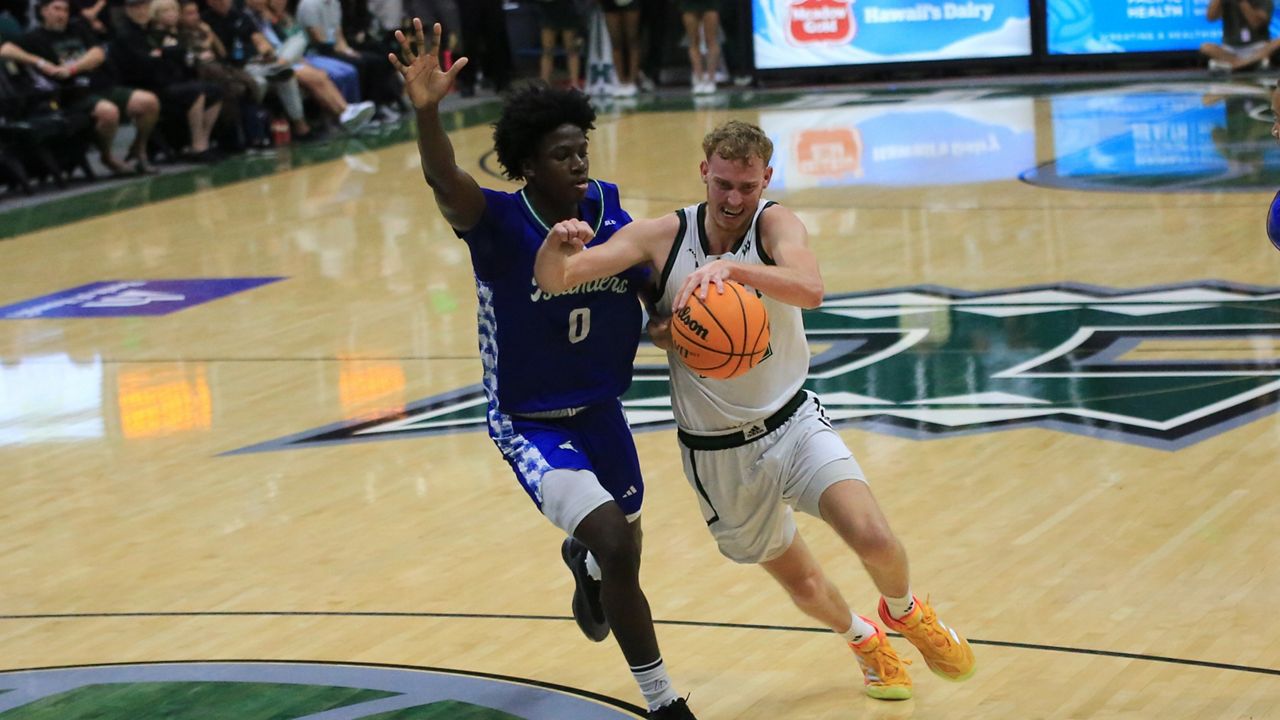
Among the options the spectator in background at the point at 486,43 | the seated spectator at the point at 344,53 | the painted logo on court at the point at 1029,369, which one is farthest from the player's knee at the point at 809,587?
the spectator in background at the point at 486,43

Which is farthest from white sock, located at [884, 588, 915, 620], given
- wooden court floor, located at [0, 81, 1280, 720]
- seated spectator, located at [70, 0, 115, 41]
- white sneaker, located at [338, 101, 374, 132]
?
white sneaker, located at [338, 101, 374, 132]

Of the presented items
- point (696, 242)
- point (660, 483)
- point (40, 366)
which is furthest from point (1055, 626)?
point (40, 366)

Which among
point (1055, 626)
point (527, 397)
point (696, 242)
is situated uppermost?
point (696, 242)

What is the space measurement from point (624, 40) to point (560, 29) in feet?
3.07

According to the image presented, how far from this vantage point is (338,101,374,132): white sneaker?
19.3 meters

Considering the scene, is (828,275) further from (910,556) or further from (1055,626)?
(1055,626)

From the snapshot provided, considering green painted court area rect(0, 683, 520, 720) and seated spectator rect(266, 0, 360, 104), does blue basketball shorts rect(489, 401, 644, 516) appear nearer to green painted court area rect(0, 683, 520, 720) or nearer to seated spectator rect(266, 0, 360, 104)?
green painted court area rect(0, 683, 520, 720)

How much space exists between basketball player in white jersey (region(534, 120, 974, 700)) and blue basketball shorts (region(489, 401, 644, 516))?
0.58ft

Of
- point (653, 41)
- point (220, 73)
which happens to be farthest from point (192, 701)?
point (653, 41)

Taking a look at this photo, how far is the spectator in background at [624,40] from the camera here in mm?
21594

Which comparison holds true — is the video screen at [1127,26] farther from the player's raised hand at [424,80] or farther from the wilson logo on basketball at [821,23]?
the player's raised hand at [424,80]

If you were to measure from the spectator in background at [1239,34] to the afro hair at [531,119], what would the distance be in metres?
16.0

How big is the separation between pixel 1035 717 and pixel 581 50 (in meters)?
18.9

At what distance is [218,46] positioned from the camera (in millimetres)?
17734
